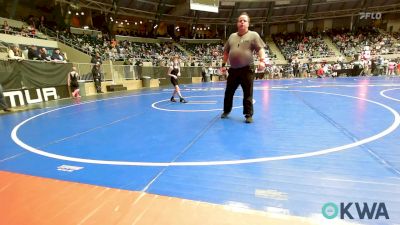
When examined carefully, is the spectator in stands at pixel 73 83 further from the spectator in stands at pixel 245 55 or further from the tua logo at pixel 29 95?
the spectator in stands at pixel 245 55

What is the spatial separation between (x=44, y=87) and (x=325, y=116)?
Result: 10.7 metres

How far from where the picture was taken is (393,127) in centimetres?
407

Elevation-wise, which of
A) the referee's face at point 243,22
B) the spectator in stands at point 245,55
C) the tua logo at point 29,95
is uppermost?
the referee's face at point 243,22

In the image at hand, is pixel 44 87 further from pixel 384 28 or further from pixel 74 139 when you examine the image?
pixel 384 28

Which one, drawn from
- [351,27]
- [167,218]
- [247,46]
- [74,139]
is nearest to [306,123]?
[247,46]
